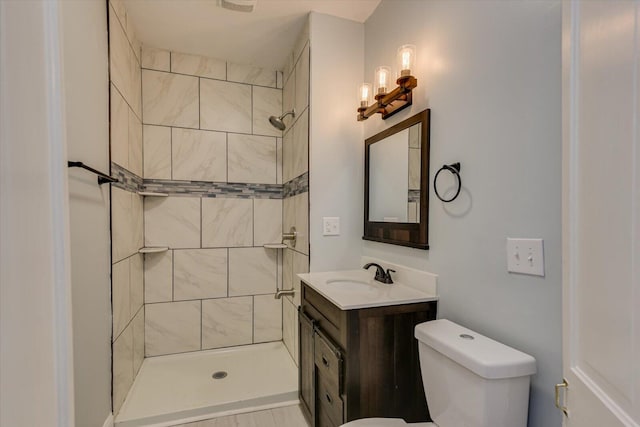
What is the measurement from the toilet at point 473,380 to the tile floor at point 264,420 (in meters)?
0.90

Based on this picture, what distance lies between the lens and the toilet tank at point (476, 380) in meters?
0.84

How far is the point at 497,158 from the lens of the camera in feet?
3.44

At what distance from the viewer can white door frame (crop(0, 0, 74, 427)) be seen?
48cm

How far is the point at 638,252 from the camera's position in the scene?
0.41m

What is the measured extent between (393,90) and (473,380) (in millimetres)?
1333

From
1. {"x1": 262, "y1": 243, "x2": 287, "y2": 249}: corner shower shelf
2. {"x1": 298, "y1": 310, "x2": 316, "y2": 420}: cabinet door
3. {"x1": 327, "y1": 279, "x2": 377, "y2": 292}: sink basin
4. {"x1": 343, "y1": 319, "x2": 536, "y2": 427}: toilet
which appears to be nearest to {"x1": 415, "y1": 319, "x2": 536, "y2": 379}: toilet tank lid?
{"x1": 343, "y1": 319, "x2": 536, "y2": 427}: toilet

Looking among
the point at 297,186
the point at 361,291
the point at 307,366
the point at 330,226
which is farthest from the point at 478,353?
the point at 297,186

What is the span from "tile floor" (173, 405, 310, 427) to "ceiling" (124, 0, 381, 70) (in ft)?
8.38

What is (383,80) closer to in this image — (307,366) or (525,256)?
(525,256)

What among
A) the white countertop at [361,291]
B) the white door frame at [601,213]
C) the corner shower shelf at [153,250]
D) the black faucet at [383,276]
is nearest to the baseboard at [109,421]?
the corner shower shelf at [153,250]

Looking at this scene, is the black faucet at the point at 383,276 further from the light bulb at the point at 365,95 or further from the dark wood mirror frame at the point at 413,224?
the light bulb at the point at 365,95

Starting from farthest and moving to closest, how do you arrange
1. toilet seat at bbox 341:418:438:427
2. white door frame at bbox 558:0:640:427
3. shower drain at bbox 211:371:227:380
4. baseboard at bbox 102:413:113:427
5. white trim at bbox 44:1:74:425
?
shower drain at bbox 211:371:227:380 < baseboard at bbox 102:413:113:427 < toilet seat at bbox 341:418:438:427 < white trim at bbox 44:1:74:425 < white door frame at bbox 558:0:640:427

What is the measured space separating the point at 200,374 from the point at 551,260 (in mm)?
2332

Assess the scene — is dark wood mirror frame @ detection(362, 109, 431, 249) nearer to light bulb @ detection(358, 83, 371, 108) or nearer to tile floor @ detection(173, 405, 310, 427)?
light bulb @ detection(358, 83, 371, 108)
